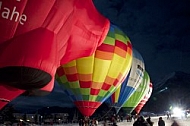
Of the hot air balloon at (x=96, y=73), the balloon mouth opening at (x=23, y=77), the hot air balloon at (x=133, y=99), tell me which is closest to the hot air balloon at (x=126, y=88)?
the hot air balloon at (x=133, y=99)

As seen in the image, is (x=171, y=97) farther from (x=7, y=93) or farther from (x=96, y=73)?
(x=7, y=93)

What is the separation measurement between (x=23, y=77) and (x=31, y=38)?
1023 mm

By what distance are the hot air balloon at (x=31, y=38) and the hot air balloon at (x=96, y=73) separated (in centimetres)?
658

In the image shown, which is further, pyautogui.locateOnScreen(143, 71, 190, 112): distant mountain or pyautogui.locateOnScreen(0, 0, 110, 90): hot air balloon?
pyautogui.locateOnScreen(143, 71, 190, 112): distant mountain

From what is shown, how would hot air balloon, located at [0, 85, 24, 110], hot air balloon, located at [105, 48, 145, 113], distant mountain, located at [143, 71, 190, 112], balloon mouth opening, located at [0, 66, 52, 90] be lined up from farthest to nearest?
distant mountain, located at [143, 71, 190, 112], hot air balloon, located at [105, 48, 145, 113], hot air balloon, located at [0, 85, 24, 110], balloon mouth opening, located at [0, 66, 52, 90]

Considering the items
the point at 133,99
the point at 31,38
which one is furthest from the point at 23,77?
the point at 133,99

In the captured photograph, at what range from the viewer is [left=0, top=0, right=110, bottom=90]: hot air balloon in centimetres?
673

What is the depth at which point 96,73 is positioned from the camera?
15.1 meters

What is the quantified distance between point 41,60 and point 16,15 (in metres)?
1.24

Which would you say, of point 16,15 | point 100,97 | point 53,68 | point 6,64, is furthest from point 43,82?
point 100,97

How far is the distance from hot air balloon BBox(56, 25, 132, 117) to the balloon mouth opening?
23.7ft

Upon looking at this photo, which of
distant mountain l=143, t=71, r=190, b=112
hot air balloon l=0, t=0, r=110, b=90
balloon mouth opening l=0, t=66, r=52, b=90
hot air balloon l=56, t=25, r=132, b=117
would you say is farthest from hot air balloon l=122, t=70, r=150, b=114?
distant mountain l=143, t=71, r=190, b=112

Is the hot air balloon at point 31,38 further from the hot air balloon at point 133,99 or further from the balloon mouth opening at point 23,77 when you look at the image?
the hot air balloon at point 133,99

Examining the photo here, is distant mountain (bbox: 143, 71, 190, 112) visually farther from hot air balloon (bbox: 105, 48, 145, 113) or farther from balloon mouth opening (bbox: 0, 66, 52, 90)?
balloon mouth opening (bbox: 0, 66, 52, 90)
